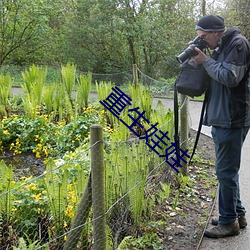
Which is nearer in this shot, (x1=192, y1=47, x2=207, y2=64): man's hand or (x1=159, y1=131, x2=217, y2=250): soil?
(x1=192, y1=47, x2=207, y2=64): man's hand

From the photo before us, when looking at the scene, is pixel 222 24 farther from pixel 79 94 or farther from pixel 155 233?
pixel 79 94

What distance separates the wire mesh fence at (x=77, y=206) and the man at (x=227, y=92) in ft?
2.38

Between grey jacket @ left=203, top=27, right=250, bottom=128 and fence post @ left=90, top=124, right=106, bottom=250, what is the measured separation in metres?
1.11

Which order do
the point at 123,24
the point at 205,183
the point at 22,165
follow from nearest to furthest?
the point at 205,183
the point at 22,165
the point at 123,24

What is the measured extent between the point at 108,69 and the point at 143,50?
1.85m

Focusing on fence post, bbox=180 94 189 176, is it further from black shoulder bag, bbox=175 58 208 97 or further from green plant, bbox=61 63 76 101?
green plant, bbox=61 63 76 101

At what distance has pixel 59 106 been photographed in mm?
6922

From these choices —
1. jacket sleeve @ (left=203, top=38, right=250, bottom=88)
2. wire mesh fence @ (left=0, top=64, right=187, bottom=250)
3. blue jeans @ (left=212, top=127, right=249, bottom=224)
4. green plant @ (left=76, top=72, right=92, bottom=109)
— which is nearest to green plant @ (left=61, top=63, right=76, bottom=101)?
green plant @ (left=76, top=72, right=92, bottom=109)

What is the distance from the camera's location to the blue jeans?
3.04 m

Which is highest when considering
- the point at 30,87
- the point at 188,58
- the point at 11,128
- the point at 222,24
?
the point at 222,24

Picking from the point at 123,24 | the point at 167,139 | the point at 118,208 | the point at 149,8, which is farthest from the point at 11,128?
the point at 149,8

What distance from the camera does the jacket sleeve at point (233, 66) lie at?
280 centimetres

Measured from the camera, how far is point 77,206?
2777 mm

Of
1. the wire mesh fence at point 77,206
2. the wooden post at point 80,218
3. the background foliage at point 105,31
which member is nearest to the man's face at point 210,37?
the wire mesh fence at point 77,206
